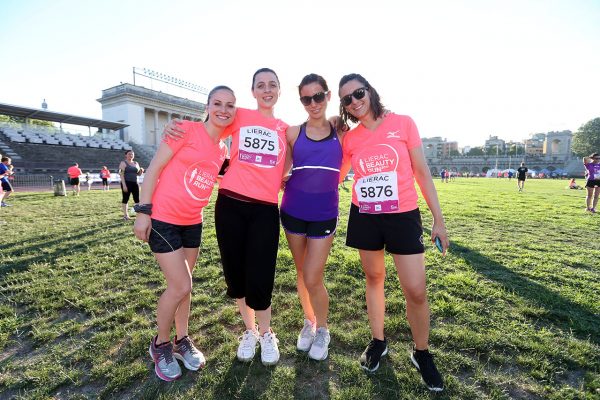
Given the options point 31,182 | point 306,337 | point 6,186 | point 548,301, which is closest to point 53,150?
point 31,182

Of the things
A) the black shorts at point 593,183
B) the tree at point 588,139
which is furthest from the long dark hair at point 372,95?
the tree at point 588,139

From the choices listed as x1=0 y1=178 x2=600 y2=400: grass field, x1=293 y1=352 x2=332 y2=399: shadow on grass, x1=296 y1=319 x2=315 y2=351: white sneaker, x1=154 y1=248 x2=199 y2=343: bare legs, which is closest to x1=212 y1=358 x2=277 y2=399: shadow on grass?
x1=0 y1=178 x2=600 y2=400: grass field

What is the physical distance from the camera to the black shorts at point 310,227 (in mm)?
2980

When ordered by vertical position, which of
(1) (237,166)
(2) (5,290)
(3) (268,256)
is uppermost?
(1) (237,166)

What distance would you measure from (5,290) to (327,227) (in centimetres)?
496

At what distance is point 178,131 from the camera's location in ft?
9.43

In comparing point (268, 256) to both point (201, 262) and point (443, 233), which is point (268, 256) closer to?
point (443, 233)

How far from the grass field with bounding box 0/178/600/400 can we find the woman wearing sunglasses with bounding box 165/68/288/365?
21.0 inches

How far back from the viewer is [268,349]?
3014mm

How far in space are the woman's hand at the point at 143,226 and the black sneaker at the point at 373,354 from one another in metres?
2.25

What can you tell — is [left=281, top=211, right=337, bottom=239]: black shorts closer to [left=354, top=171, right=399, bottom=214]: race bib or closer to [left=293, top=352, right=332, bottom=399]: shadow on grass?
[left=354, top=171, right=399, bottom=214]: race bib

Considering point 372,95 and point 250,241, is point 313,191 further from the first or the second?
point 372,95

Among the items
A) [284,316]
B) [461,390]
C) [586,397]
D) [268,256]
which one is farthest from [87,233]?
[586,397]

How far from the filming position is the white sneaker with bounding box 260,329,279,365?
9.66 ft
